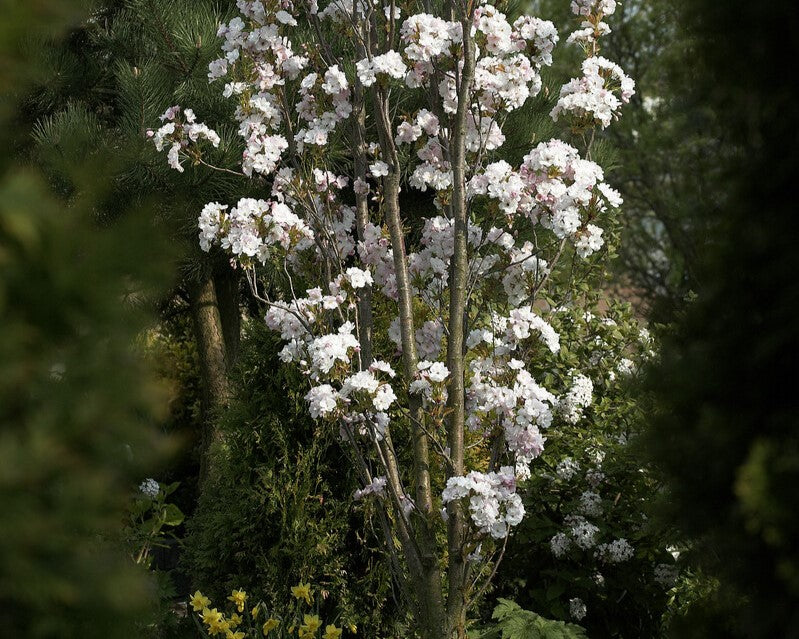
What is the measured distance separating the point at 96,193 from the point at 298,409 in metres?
3.68

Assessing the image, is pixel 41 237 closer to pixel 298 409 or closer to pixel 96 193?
pixel 96 193

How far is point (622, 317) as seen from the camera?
20.7 ft

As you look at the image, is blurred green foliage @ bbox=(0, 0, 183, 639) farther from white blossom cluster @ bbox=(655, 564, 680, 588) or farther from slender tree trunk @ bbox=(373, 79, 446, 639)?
white blossom cluster @ bbox=(655, 564, 680, 588)

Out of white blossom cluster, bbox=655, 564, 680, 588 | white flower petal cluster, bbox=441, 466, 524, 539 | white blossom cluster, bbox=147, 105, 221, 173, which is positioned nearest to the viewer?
white flower petal cluster, bbox=441, 466, 524, 539

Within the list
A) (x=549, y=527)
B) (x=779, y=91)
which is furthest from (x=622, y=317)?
(x=779, y=91)

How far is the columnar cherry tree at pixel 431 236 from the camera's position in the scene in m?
3.75

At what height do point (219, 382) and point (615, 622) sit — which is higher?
point (219, 382)

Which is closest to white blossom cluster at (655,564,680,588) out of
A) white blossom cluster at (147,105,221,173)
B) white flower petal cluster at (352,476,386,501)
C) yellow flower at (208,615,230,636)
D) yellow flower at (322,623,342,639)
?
white flower petal cluster at (352,476,386,501)

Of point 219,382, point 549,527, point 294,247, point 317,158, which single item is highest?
point 219,382

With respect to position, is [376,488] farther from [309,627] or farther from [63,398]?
[63,398]

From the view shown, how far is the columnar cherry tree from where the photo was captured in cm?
375

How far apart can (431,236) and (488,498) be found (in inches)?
48.0

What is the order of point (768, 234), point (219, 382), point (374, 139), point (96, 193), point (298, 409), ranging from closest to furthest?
point (96, 193) → point (768, 234) → point (298, 409) → point (374, 139) → point (219, 382)

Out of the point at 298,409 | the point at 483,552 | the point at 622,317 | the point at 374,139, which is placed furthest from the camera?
the point at 374,139
